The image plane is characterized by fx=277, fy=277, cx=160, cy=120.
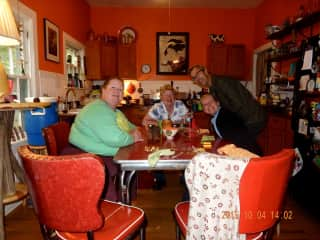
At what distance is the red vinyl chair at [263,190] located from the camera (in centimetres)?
108

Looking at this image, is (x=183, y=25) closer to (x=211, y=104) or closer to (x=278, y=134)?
(x=278, y=134)

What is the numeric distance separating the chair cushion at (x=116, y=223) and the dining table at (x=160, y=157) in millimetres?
157

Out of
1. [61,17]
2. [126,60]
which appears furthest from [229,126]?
[126,60]

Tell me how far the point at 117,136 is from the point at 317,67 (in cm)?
212

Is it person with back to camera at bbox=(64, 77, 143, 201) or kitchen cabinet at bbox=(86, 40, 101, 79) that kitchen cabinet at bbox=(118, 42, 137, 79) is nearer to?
kitchen cabinet at bbox=(86, 40, 101, 79)

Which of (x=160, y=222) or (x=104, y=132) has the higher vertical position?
(x=104, y=132)

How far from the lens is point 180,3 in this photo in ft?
17.7

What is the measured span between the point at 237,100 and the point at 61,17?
9.75ft

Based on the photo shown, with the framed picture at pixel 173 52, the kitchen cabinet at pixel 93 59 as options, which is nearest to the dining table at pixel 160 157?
the kitchen cabinet at pixel 93 59

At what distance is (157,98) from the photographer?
18.7 ft

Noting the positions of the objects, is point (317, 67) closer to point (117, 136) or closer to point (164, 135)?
point (164, 135)

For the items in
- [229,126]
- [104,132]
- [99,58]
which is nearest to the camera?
[104,132]

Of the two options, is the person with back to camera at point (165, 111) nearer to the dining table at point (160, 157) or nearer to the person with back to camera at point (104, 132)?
the dining table at point (160, 157)

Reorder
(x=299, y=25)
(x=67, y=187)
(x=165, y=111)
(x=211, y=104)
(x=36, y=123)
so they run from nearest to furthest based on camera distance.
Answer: (x=67, y=187) < (x=211, y=104) < (x=36, y=123) < (x=165, y=111) < (x=299, y=25)
